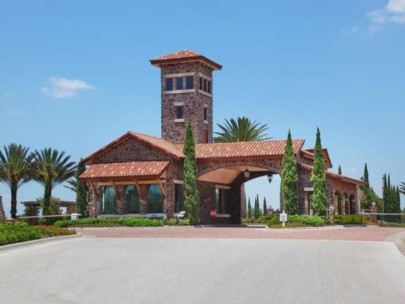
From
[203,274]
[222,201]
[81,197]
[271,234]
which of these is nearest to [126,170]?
[81,197]

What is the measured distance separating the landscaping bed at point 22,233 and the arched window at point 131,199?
1577 centimetres

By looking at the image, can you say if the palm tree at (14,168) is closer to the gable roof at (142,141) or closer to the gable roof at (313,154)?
the gable roof at (142,141)

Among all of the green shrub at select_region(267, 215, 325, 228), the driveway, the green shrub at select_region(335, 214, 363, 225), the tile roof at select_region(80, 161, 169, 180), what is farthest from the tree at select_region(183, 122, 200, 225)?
the driveway

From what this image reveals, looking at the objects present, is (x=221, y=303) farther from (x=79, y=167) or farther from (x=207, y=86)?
(x=207, y=86)

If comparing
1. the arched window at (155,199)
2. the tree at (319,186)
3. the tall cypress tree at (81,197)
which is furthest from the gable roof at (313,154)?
the tall cypress tree at (81,197)

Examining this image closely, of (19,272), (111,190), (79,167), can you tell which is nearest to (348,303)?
(19,272)

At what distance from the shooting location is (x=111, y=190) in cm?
4462

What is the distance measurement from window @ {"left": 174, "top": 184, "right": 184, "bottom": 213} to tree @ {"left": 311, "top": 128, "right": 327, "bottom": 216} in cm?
933

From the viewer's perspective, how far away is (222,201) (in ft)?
167

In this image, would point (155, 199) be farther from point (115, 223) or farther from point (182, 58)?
point (182, 58)

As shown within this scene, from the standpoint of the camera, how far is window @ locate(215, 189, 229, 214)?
1962 inches

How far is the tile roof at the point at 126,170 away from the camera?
1646 inches

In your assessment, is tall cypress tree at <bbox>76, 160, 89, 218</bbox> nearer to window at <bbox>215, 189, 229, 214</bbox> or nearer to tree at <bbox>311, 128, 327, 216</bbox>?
window at <bbox>215, 189, 229, 214</bbox>

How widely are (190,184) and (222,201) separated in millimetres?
8734
